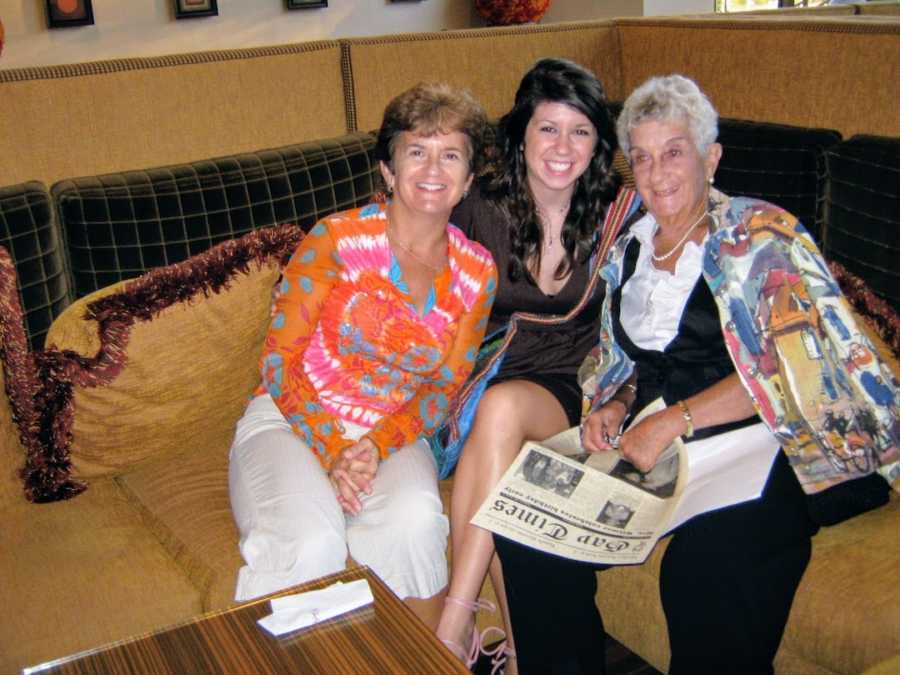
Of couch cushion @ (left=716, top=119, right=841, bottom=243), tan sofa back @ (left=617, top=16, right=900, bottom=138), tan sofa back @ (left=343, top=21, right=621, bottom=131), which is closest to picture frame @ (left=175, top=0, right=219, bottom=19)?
tan sofa back @ (left=343, top=21, right=621, bottom=131)

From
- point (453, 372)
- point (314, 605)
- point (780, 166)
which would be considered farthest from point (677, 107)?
point (314, 605)

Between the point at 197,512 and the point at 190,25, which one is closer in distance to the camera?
the point at 197,512

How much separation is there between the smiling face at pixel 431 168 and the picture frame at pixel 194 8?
101 inches

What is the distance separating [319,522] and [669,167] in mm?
868

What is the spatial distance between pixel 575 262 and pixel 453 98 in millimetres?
406

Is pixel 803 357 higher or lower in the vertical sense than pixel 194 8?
lower

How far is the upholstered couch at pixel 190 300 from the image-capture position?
5.25ft

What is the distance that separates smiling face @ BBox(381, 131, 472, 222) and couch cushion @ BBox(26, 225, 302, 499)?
1.04ft

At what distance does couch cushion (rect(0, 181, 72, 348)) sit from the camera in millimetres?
1827

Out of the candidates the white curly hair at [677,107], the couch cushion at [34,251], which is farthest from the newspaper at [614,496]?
the couch cushion at [34,251]

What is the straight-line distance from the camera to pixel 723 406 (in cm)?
170

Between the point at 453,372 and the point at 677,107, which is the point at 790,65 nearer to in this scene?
the point at 677,107

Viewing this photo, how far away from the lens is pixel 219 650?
1231 mm

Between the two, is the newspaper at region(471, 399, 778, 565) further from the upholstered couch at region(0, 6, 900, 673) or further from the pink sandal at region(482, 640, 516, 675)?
the pink sandal at region(482, 640, 516, 675)
